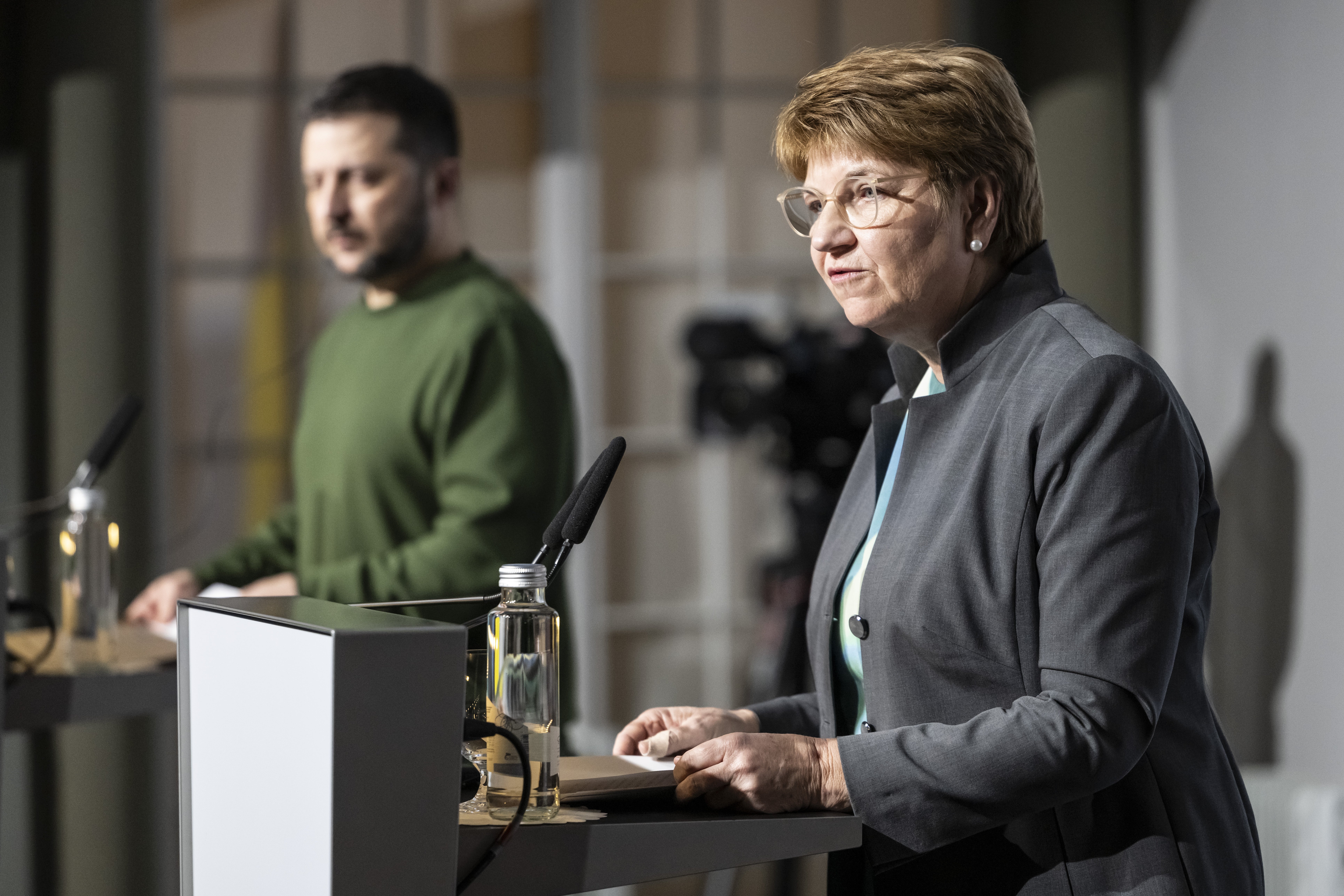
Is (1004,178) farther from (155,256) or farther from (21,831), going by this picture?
(21,831)

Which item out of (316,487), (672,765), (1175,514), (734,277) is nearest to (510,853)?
(672,765)

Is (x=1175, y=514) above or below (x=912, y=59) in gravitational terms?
below

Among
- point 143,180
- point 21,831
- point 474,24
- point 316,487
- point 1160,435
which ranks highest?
point 474,24

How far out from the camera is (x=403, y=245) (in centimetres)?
202

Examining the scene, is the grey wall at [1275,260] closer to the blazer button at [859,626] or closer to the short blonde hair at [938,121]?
the short blonde hair at [938,121]

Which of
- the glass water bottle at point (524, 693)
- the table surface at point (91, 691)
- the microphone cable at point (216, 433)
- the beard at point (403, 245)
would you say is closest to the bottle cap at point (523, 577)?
the glass water bottle at point (524, 693)

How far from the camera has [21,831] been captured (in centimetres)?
279

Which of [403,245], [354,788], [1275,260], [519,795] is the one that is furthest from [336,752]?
[1275,260]

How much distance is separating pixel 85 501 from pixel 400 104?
29.0 inches

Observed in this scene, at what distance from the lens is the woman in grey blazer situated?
94 cm

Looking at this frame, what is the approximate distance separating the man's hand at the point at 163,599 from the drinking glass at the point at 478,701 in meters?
1.23

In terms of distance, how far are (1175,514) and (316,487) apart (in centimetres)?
145

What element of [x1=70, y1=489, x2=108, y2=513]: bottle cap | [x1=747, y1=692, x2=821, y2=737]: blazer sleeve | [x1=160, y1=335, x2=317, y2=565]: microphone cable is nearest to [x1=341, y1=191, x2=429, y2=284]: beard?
[x1=70, y1=489, x2=108, y2=513]: bottle cap

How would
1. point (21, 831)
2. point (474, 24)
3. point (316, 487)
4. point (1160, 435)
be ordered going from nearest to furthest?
point (1160, 435), point (316, 487), point (21, 831), point (474, 24)
